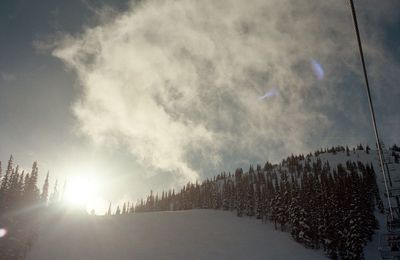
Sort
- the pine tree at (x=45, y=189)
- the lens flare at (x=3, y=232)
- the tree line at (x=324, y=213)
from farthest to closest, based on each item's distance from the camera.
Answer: the pine tree at (x=45, y=189), the tree line at (x=324, y=213), the lens flare at (x=3, y=232)

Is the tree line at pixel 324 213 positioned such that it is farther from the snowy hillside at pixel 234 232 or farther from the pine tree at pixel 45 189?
the pine tree at pixel 45 189

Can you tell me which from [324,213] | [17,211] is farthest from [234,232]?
[17,211]

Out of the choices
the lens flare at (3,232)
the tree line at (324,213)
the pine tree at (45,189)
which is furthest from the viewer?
the pine tree at (45,189)

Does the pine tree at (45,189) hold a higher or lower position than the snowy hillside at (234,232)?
higher

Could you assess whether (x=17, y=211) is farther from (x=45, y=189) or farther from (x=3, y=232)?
(x=45, y=189)

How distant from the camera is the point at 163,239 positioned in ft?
221

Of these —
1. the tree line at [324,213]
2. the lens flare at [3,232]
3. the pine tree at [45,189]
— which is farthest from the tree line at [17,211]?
the tree line at [324,213]

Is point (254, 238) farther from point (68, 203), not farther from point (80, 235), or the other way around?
point (68, 203)

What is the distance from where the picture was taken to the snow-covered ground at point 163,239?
189ft

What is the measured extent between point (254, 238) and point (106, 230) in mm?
35424

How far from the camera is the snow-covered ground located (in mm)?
57469

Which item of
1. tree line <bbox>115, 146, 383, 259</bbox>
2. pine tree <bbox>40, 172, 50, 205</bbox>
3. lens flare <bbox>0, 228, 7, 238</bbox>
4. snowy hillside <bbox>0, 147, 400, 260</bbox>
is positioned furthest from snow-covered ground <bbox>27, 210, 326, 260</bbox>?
lens flare <bbox>0, 228, 7, 238</bbox>

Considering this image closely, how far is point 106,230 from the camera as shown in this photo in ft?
241

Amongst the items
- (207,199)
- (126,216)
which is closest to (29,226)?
(126,216)
